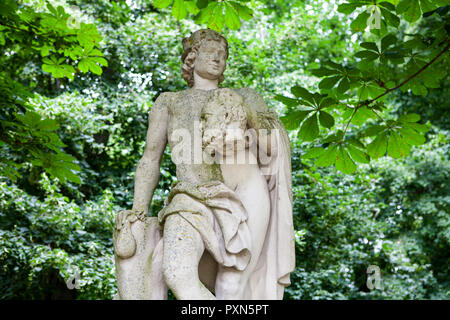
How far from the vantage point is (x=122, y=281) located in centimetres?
417

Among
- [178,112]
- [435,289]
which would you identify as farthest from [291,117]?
[435,289]

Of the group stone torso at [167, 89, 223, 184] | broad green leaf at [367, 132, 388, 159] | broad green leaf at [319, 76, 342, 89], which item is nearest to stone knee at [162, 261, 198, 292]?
stone torso at [167, 89, 223, 184]

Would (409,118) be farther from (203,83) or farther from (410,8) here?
(203,83)

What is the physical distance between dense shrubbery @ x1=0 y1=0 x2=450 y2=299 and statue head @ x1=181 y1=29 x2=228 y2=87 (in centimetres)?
497

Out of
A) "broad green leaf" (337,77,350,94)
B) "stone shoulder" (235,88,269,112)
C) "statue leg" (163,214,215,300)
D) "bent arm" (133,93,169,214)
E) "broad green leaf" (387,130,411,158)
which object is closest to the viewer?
"statue leg" (163,214,215,300)

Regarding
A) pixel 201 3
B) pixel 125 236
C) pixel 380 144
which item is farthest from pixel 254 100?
pixel 380 144

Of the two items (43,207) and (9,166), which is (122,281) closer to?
(9,166)

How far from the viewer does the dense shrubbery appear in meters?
9.71

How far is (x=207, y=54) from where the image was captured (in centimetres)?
482

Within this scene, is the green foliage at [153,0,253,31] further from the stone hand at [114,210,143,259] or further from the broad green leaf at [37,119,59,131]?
the stone hand at [114,210,143,259]

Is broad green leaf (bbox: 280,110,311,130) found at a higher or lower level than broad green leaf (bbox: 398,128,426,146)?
higher

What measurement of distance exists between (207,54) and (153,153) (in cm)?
89

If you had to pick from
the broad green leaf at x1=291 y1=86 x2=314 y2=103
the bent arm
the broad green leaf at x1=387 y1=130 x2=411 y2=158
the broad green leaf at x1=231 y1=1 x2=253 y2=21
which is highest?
the broad green leaf at x1=231 y1=1 x2=253 y2=21

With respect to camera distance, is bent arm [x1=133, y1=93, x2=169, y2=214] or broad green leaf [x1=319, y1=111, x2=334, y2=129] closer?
bent arm [x1=133, y1=93, x2=169, y2=214]
